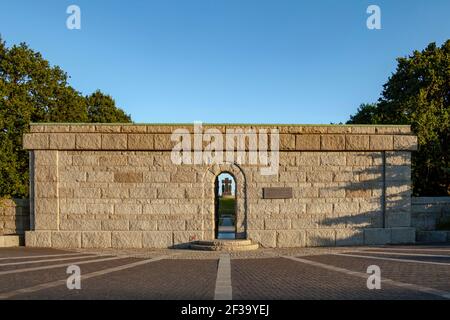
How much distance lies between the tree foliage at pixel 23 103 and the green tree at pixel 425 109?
22.3 metres

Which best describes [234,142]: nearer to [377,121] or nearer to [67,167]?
[67,167]

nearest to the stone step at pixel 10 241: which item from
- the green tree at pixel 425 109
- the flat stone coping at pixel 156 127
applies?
the flat stone coping at pixel 156 127

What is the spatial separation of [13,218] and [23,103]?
9.98 metres

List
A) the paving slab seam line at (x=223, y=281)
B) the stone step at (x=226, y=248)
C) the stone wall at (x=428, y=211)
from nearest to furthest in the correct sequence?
the paving slab seam line at (x=223, y=281), the stone step at (x=226, y=248), the stone wall at (x=428, y=211)

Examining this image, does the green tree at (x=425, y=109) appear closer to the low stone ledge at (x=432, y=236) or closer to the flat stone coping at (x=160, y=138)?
the low stone ledge at (x=432, y=236)

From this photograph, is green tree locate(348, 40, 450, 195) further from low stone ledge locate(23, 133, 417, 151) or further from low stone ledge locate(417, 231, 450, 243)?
low stone ledge locate(23, 133, 417, 151)

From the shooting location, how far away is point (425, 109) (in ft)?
72.6

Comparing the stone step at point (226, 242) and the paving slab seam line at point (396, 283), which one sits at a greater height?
the paving slab seam line at point (396, 283)

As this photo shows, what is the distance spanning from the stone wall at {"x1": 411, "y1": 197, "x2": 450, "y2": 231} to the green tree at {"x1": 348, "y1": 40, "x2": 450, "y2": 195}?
5.02 m

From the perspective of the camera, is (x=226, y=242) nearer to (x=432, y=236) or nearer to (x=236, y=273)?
(x=236, y=273)

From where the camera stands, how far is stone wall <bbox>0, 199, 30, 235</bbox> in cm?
1320

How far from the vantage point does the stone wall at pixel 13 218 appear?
13.2 metres

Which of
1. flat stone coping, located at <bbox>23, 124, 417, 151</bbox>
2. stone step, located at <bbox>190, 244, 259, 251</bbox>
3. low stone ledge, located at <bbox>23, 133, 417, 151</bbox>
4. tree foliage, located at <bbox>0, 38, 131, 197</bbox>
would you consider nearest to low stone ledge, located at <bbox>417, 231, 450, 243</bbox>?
flat stone coping, located at <bbox>23, 124, 417, 151</bbox>

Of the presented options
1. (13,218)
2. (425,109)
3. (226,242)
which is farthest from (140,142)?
(425,109)
